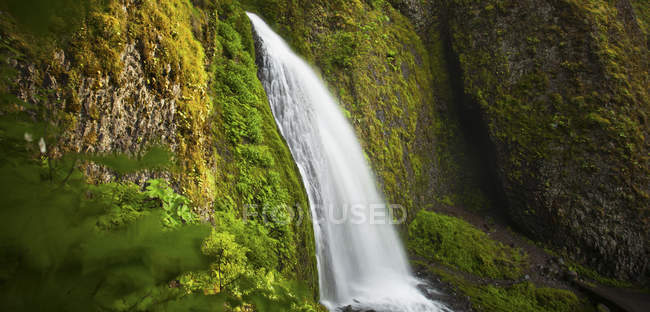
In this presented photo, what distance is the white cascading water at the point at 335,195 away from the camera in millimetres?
5129

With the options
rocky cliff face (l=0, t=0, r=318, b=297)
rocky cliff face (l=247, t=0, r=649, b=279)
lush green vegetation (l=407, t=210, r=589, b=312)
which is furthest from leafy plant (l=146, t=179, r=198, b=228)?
lush green vegetation (l=407, t=210, r=589, b=312)

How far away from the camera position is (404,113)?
9773 mm

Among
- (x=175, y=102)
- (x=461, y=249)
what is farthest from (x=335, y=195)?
(x=461, y=249)

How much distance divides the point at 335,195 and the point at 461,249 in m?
4.62

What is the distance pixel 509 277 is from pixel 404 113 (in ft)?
16.6

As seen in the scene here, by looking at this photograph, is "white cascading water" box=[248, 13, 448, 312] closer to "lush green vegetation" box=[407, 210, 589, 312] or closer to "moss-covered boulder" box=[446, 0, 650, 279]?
"lush green vegetation" box=[407, 210, 589, 312]

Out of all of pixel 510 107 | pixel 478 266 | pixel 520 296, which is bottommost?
pixel 520 296

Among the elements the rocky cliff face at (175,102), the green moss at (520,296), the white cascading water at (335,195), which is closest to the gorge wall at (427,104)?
the rocky cliff face at (175,102)

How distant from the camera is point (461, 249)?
8.46 meters

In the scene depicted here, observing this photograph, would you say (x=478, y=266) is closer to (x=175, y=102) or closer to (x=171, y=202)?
(x=171, y=202)

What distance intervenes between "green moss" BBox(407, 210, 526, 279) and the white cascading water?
4.62ft

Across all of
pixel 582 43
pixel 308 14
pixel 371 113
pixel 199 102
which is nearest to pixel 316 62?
pixel 308 14

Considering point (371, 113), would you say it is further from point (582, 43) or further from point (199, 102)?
point (582, 43)

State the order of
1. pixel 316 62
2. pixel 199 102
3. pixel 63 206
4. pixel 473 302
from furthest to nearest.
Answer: pixel 316 62
pixel 473 302
pixel 199 102
pixel 63 206
